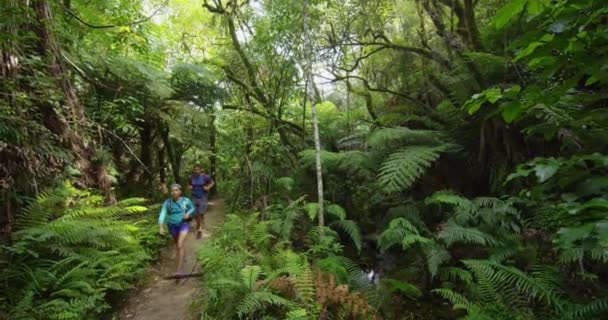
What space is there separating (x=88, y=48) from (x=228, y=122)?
11.0ft

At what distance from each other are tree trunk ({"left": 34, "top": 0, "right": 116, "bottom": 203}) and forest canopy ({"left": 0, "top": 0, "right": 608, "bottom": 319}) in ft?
0.10

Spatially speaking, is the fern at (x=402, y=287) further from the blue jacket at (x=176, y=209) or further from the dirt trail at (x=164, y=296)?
the blue jacket at (x=176, y=209)

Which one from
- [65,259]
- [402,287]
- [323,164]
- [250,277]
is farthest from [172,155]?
[402,287]

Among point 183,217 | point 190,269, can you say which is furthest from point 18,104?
point 190,269

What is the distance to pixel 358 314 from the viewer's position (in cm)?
354

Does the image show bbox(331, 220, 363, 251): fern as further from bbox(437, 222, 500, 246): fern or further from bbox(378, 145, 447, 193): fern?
bbox(437, 222, 500, 246): fern

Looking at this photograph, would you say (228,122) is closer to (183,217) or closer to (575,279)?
(183,217)

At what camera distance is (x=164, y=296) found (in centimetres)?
475

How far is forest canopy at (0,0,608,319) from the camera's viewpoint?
3.28 meters

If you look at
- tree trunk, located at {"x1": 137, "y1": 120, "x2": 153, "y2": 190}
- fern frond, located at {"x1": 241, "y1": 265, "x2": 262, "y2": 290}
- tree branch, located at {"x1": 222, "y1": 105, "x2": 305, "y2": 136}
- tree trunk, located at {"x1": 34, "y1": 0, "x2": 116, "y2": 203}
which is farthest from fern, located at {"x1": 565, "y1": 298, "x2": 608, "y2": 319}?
tree trunk, located at {"x1": 137, "y1": 120, "x2": 153, "y2": 190}

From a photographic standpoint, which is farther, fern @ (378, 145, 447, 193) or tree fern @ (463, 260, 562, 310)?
fern @ (378, 145, 447, 193)

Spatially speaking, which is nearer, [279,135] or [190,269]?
[190,269]

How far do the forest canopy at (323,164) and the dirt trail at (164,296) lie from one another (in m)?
0.27

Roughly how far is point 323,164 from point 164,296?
3474mm
